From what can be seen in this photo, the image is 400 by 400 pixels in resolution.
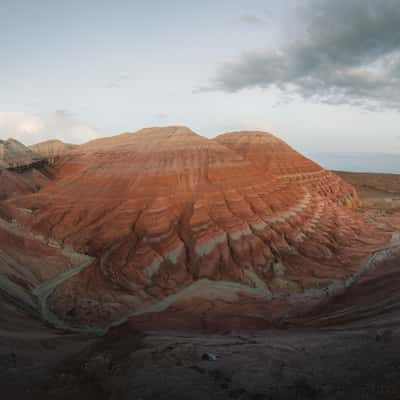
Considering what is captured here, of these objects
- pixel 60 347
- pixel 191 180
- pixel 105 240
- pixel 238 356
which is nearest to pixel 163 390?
pixel 238 356

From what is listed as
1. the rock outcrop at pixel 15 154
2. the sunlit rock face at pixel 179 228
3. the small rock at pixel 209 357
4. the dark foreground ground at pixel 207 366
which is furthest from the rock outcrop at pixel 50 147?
the small rock at pixel 209 357

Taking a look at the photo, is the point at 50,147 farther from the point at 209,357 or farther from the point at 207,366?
the point at 207,366

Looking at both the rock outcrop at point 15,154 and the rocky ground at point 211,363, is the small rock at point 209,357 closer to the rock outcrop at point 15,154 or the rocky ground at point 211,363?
the rocky ground at point 211,363

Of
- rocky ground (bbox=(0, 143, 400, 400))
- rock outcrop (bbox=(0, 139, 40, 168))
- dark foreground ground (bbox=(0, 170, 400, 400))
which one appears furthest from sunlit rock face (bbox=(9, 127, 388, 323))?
rock outcrop (bbox=(0, 139, 40, 168))

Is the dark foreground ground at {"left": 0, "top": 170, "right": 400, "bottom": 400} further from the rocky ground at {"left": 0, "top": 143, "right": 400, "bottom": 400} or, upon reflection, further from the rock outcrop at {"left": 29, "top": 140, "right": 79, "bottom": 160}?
the rock outcrop at {"left": 29, "top": 140, "right": 79, "bottom": 160}

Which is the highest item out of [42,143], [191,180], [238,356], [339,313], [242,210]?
[42,143]

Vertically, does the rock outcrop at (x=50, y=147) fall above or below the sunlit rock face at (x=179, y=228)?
above

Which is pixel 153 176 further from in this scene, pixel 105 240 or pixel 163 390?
pixel 163 390
